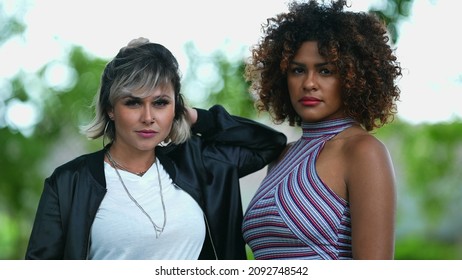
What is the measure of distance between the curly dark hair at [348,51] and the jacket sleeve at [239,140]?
23 cm

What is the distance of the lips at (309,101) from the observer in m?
2.77

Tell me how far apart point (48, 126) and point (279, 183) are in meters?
5.92

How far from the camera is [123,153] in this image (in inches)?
112

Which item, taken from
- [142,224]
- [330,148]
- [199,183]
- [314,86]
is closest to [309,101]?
[314,86]

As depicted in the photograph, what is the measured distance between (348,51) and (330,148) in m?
0.39

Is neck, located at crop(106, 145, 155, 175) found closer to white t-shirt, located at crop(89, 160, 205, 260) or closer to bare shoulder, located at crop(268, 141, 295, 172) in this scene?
white t-shirt, located at crop(89, 160, 205, 260)

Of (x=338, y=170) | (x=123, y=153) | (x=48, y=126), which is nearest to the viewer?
(x=338, y=170)

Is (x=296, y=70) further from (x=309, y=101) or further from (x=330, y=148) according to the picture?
(x=330, y=148)

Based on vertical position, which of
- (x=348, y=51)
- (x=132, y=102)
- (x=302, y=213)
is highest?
(x=348, y=51)

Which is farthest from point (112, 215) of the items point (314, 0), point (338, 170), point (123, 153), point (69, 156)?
point (69, 156)

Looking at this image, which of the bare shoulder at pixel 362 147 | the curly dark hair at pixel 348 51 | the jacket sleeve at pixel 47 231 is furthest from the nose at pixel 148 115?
the bare shoulder at pixel 362 147

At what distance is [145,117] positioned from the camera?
271cm

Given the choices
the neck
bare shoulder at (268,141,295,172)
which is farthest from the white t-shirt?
bare shoulder at (268,141,295,172)

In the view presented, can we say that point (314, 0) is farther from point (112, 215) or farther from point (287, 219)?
point (112, 215)
